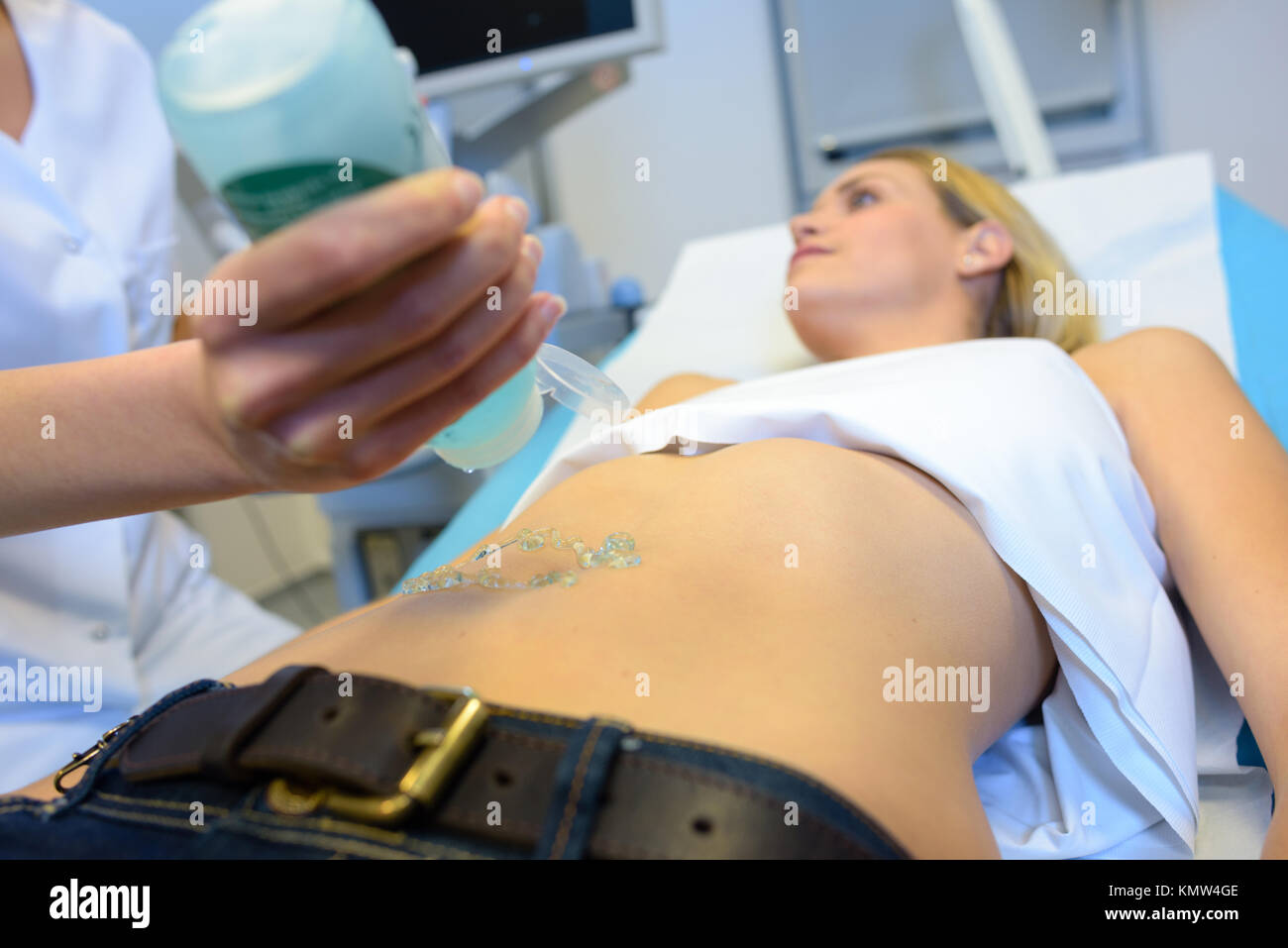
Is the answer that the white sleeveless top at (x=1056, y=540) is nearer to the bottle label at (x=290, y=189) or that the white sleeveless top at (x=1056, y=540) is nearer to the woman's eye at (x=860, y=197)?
the woman's eye at (x=860, y=197)

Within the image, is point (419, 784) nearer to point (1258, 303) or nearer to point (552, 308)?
point (552, 308)

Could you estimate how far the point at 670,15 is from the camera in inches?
95.6

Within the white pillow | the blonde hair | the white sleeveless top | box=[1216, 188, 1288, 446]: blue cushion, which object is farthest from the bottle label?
box=[1216, 188, 1288, 446]: blue cushion

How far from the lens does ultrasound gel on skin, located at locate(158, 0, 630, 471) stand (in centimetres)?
37

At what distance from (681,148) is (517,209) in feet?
7.32

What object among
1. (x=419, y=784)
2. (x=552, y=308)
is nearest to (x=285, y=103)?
(x=552, y=308)

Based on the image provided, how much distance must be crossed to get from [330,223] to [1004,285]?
3.78 feet

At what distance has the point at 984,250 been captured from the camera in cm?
126

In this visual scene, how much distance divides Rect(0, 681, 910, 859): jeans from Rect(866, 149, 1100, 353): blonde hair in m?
0.99

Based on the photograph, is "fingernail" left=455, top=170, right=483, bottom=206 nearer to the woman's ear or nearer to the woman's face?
the woman's face

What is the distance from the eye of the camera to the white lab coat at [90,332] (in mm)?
934

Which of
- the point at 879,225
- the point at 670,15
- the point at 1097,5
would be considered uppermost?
the point at 670,15
